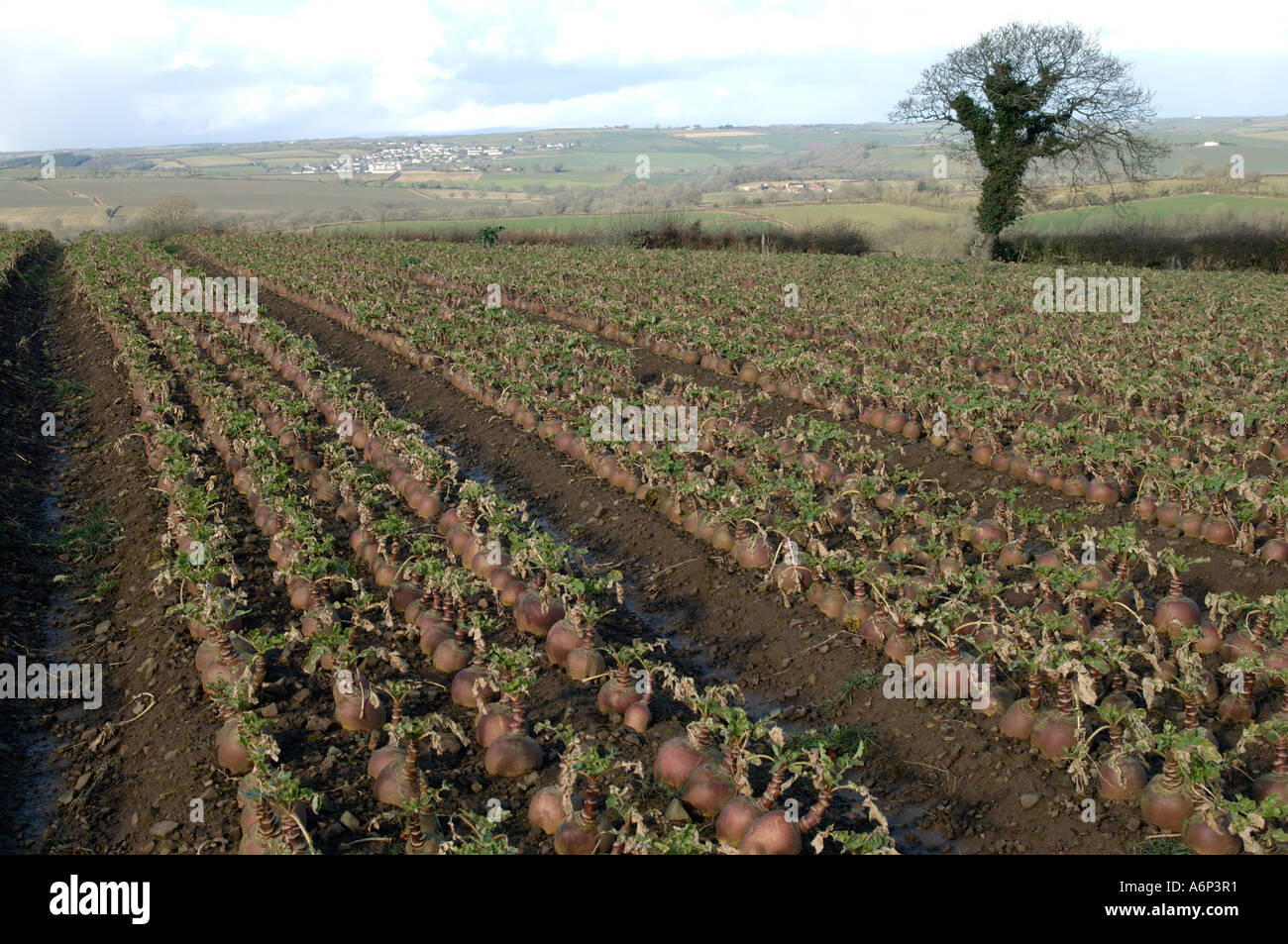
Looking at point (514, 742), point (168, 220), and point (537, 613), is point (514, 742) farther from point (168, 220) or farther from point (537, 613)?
point (168, 220)

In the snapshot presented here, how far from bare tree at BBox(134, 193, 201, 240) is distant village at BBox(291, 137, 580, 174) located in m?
77.4

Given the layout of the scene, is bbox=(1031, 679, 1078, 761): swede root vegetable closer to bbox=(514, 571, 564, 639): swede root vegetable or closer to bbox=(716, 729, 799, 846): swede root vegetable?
bbox=(716, 729, 799, 846): swede root vegetable

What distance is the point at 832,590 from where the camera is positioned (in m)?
7.48

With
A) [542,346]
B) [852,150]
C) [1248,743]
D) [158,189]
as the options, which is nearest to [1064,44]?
[542,346]

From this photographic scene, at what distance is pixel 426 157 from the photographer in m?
158

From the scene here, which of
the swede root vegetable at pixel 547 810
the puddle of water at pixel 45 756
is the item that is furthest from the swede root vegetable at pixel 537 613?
the puddle of water at pixel 45 756

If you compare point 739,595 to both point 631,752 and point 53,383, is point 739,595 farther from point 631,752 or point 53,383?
point 53,383

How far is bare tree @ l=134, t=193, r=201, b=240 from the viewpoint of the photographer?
46.8 metres

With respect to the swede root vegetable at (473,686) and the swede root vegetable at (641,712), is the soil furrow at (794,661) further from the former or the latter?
the swede root vegetable at (473,686)

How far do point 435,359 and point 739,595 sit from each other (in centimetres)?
1010

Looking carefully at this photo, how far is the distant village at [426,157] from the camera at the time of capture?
137 meters

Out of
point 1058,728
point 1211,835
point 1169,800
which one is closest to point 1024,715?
point 1058,728

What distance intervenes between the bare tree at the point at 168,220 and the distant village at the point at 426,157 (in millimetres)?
77359

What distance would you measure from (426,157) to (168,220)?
118 meters
